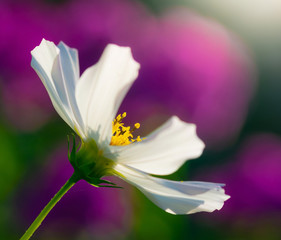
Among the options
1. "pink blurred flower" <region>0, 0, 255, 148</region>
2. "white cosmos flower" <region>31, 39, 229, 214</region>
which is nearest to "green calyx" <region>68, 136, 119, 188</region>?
"white cosmos flower" <region>31, 39, 229, 214</region>

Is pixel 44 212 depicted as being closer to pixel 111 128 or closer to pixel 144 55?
pixel 111 128

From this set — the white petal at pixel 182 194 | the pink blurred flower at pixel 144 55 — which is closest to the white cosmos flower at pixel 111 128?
the white petal at pixel 182 194

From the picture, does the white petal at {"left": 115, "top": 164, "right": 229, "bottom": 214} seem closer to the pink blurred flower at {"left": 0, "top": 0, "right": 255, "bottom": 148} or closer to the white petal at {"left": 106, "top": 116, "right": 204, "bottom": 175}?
the white petal at {"left": 106, "top": 116, "right": 204, "bottom": 175}

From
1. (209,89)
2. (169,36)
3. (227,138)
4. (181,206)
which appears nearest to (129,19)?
(169,36)

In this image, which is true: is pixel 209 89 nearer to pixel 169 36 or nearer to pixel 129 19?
pixel 169 36

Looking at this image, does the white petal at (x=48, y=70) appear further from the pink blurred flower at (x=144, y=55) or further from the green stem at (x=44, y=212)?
the pink blurred flower at (x=144, y=55)

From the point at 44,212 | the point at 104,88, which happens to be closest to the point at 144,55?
the point at 104,88
